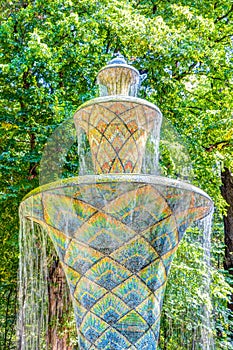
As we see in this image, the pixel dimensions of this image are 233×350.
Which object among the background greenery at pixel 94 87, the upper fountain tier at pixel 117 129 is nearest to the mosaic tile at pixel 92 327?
the upper fountain tier at pixel 117 129

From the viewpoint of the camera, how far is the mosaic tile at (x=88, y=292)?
2801 millimetres

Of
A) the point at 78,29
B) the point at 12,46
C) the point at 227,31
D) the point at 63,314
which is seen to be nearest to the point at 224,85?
the point at 227,31

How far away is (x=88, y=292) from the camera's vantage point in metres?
2.83

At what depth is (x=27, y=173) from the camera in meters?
7.30

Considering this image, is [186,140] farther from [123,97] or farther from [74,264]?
[74,264]

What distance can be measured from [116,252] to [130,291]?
0.84 ft

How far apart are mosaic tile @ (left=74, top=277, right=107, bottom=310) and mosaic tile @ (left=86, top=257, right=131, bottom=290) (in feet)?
0.14

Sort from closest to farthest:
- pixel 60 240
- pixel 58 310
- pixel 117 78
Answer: pixel 60 240
pixel 117 78
pixel 58 310

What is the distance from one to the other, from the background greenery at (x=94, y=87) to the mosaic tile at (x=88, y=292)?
12.2ft

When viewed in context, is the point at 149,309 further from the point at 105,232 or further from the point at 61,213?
the point at 61,213

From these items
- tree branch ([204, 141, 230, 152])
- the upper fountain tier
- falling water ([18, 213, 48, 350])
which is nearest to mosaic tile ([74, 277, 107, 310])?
the upper fountain tier

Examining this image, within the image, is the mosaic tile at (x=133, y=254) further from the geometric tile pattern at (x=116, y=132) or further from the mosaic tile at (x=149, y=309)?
the geometric tile pattern at (x=116, y=132)

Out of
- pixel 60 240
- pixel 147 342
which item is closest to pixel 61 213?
pixel 60 240

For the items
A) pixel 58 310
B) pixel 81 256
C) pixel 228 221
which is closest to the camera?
pixel 81 256
